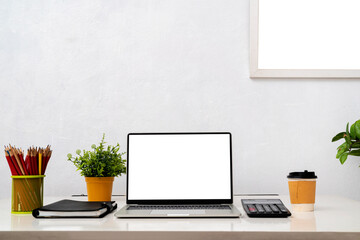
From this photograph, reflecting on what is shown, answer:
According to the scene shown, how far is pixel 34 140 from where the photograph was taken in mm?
1648

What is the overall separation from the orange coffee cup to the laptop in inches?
8.2

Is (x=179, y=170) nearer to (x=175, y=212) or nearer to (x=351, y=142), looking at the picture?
(x=175, y=212)

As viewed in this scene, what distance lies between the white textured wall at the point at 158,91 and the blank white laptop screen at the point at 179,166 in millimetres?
421

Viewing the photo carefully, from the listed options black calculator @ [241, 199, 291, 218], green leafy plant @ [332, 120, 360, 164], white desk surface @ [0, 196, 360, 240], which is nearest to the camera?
white desk surface @ [0, 196, 360, 240]

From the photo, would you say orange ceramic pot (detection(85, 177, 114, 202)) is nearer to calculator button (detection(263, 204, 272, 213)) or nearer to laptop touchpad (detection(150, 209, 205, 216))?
laptop touchpad (detection(150, 209, 205, 216))

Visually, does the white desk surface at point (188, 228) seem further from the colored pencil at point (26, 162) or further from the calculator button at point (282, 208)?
the colored pencil at point (26, 162)

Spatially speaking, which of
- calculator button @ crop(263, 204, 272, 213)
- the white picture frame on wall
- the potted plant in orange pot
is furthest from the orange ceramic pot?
the white picture frame on wall

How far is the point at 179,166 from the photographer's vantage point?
3.88 ft

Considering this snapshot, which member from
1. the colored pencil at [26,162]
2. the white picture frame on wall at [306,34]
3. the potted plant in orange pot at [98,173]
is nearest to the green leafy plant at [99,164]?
the potted plant in orange pot at [98,173]

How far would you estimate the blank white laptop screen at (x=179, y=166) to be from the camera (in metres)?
1.16

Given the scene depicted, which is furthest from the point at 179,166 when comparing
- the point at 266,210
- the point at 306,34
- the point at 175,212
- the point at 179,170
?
the point at 306,34

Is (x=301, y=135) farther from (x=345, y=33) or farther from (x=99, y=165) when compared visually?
(x=99, y=165)

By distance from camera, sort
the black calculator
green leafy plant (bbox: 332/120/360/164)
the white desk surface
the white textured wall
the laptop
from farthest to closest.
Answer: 1. the white textured wall
2. green leafy plant (bbox: 332/120/360/164)
3. the laptop
4. the black calculator
5. the white desk surface

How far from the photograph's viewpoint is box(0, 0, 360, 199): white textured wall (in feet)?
5.31
